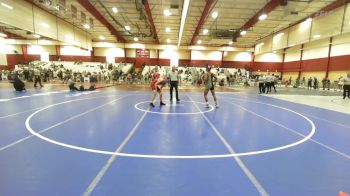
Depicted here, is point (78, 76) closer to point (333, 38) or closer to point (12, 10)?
point (12, 10)

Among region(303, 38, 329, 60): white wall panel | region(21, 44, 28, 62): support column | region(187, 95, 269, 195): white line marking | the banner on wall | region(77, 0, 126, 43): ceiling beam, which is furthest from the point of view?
the banner on wall

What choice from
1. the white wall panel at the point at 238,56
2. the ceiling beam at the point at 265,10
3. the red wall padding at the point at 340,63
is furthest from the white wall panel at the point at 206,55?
the red wall padding at the point at 340,63

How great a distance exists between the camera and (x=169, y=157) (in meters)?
4.01

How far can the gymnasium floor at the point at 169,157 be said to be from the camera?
119 inches

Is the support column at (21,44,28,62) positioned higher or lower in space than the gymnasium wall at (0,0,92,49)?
lower

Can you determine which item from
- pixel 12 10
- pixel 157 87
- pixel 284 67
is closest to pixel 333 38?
pixel 284 67

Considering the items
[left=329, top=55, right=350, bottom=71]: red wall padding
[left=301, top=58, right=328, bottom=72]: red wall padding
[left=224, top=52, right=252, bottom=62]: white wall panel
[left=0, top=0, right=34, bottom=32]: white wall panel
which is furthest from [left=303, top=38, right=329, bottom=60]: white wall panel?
[left=0, top=0, right=34, bottom=32]: white wall panel

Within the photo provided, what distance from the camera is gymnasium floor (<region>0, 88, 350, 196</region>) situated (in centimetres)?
302

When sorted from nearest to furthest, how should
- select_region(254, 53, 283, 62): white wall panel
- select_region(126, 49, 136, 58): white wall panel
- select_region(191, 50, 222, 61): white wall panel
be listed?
1. select_region(254, 53, 283, 62): white wall panel
2. select_region(126, 49, 136, 58): white wall panel
3. select_region(191, 50, 222, 61): white wall panel

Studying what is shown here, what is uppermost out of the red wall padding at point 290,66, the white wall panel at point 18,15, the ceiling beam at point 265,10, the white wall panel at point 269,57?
the ceiling beam at point 265,10

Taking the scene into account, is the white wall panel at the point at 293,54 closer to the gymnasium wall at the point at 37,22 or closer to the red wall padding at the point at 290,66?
the red wall padding at the point at 290,66

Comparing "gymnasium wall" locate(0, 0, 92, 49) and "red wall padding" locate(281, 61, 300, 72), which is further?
"red wall padding" locate(281, 61, 300, 72)

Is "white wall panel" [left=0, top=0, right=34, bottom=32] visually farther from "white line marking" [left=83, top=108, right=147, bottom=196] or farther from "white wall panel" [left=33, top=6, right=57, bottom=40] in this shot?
"white line marking" [left=83, top=108, right=147, bottom=196]

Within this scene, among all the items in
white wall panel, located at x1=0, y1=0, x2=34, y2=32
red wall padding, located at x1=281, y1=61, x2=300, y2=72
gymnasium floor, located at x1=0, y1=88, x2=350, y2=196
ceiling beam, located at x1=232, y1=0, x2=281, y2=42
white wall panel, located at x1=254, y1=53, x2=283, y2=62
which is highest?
ceiling beam, located at x1=232, y1=0, x2=281, y2=42
